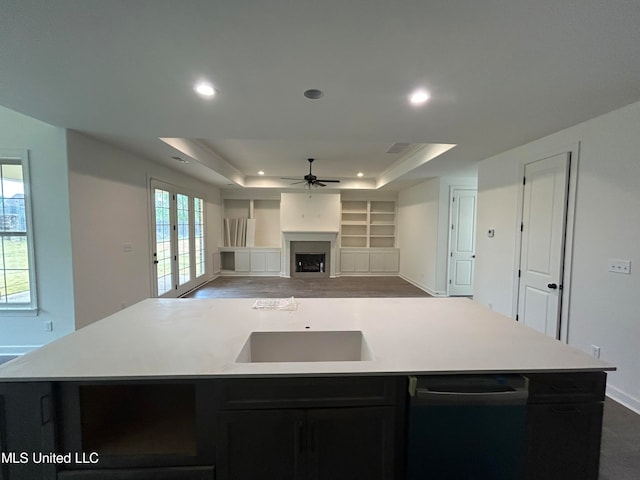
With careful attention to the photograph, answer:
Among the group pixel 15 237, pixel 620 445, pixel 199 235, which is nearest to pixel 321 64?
pixel 620 445

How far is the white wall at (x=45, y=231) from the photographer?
2.84 meters

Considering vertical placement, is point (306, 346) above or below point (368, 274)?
above

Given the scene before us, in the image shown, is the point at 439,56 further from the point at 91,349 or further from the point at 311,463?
the point at 91,349

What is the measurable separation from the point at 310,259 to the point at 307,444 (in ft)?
22.0

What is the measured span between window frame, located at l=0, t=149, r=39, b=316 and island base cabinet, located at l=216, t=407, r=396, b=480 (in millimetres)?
3331

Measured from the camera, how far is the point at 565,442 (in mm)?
1138

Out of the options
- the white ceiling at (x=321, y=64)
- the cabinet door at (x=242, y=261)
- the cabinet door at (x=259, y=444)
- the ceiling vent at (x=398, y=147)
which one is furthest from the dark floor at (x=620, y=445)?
the cabinet door at (x=242, y=261)

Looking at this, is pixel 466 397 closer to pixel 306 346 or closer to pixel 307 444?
pixel 307 444

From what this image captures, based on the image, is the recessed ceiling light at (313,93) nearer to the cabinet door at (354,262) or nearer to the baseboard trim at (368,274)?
the cabinet door at (354,262)

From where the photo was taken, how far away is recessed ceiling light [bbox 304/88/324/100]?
80.5 inches

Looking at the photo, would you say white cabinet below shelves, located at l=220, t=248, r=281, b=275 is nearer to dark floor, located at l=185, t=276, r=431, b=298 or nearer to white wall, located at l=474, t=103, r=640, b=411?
dark floor, located at l=185, t=276, r=431, b=298

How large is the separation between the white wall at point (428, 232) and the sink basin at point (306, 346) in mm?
4726

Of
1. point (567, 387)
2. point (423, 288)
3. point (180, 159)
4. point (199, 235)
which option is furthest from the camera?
point (199, 235)

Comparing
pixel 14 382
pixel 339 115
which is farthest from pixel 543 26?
pixel 14 382
